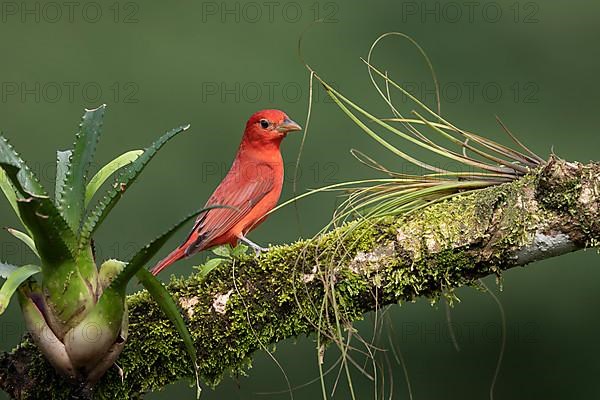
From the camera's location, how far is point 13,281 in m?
2.07

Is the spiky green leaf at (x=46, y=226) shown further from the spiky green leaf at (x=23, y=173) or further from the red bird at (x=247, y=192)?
the red bird at (x=247, y=192)

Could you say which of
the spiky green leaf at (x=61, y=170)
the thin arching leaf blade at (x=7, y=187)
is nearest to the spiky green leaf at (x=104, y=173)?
the spiky green leaf at (x=61, y=170)

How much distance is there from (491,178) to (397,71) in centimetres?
278

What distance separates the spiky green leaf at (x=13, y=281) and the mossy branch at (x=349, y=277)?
0.22 metres

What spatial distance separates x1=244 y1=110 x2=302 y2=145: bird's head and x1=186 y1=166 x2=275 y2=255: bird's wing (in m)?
0.19

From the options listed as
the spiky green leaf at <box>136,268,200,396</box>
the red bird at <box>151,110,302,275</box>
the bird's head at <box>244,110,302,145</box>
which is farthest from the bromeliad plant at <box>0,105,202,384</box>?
the bird's head at <box>244,110,302,145</box>

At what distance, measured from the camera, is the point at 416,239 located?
7.54 ft

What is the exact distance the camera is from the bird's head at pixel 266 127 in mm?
3570

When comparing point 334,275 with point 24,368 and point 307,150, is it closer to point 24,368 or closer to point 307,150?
point 24,368

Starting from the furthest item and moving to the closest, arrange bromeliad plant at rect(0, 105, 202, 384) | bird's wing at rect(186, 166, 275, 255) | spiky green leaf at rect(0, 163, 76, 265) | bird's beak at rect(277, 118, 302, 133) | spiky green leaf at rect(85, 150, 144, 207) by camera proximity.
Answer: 1. bird's beak at rect(277, 118, 302, 133)
2. bird's wing at rect(186, 166, 275, 255)
3. spiky green leaf at rect(85, 150, 144, 207)
4. bromeliad plant at rect(0, 105, 202, 384)
5. spiky green leaf at rect(0, 163, 76, 265)

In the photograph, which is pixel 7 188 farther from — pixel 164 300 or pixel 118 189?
pixel 164 300

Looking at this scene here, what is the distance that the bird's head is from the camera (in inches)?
141

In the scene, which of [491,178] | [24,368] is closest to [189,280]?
[24,368]

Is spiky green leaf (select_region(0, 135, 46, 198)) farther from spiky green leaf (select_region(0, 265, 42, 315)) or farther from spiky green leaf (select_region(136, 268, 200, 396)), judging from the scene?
spiky green leaf (select_region(136, 268, 200, 396))
